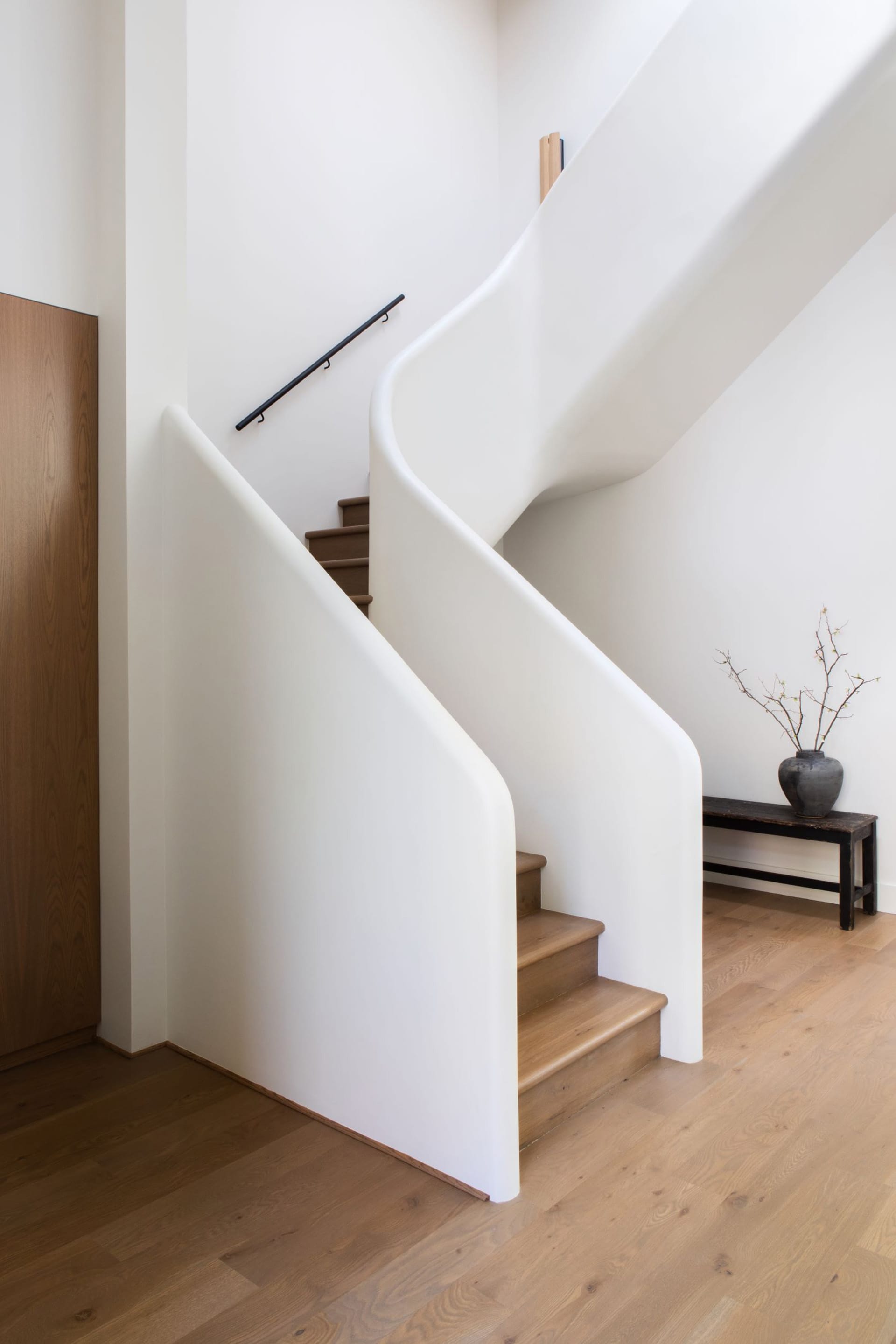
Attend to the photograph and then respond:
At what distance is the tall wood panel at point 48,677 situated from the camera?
2.61 metres

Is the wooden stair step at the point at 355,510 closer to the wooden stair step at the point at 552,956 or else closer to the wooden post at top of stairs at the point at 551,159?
the wooden post at top of stairs at the point at 551,159

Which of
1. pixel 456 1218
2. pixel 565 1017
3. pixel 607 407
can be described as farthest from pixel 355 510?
pixel 456 1218

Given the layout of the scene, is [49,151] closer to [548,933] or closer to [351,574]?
[351,574]

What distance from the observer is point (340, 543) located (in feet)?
14.4

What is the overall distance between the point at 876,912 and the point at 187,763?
3061mm

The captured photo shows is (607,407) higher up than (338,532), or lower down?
higher up

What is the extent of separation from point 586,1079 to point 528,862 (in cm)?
67

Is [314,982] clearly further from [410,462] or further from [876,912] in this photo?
[876,912]

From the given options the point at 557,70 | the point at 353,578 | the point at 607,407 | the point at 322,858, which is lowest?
the point at 322,858

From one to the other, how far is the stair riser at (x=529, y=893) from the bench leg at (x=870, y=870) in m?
1.84

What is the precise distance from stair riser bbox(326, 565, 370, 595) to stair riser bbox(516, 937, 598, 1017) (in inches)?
74.4

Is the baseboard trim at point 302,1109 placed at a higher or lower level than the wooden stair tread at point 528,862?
lower

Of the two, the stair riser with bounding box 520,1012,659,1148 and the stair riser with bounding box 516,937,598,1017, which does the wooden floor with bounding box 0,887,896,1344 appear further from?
the stair riser with bounding box 516,937,598,1017

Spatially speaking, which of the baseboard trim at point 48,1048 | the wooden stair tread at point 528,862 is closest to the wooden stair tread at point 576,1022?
the wooden stair tread at point 528,862
